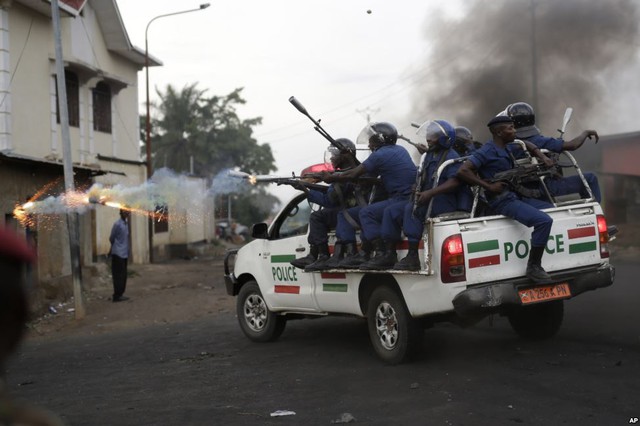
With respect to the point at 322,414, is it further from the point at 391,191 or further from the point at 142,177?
the point at 142,177

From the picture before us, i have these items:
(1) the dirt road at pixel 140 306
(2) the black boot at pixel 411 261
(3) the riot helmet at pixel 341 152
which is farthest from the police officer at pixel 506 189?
(1) the dirt road at pixel 140 306

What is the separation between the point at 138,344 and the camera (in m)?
9.34

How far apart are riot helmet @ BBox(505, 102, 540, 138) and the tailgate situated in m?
0.95

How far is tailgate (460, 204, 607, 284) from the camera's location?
5.99 metres

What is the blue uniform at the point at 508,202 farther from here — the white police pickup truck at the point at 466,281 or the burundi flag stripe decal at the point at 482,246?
the burundi flag stripe decal at the point at 482,246

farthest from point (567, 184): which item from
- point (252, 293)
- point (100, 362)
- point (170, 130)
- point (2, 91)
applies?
point (170, 130)

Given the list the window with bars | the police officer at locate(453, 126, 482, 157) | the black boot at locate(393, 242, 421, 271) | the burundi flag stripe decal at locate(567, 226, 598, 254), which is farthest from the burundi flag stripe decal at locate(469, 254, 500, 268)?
the window with bars

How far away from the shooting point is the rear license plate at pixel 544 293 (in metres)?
6.09

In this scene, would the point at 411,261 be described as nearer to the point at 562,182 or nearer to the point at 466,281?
the point at 466,281

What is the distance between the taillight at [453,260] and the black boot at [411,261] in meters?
0.29

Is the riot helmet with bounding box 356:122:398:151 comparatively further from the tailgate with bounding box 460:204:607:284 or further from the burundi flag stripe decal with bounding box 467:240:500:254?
the burundi flag stripe decal with bounding box 467:240:500:254

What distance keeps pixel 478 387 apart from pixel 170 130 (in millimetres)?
43334

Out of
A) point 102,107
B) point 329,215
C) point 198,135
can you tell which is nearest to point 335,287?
point 329,215

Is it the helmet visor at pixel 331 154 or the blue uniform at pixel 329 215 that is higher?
the helmet visor at pixel 331 154
